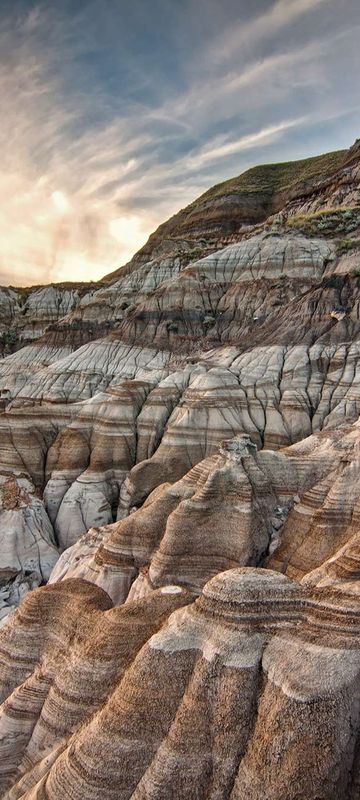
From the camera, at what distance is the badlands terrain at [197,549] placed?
7.12 metres

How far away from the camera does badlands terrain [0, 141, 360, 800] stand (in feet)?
23.4

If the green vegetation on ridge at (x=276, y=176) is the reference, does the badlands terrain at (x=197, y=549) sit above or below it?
below

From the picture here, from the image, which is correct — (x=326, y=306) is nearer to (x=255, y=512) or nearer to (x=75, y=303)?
(x=255, y=512)

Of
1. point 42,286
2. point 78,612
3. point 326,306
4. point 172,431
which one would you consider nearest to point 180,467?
point 172,431

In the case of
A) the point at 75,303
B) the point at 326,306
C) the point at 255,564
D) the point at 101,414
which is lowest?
the point at 255,564

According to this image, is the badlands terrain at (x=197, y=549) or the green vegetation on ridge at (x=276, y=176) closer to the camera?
the badlands terrain at (x=197, y=549)

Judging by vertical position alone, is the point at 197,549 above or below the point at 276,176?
below

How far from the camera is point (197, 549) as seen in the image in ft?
47.4

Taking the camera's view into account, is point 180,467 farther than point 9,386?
No

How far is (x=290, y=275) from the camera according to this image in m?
40.9

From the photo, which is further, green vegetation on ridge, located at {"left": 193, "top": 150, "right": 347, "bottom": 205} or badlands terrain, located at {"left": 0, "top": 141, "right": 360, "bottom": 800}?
green vegetation on ridge, located at {"left": 193, "top": 150, "right": 347, "bottom": 205}

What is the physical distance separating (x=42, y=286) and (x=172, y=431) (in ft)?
208

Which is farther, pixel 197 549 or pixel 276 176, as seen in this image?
pixel 276 176

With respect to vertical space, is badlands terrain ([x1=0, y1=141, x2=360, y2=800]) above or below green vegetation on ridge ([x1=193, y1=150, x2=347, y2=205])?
below
